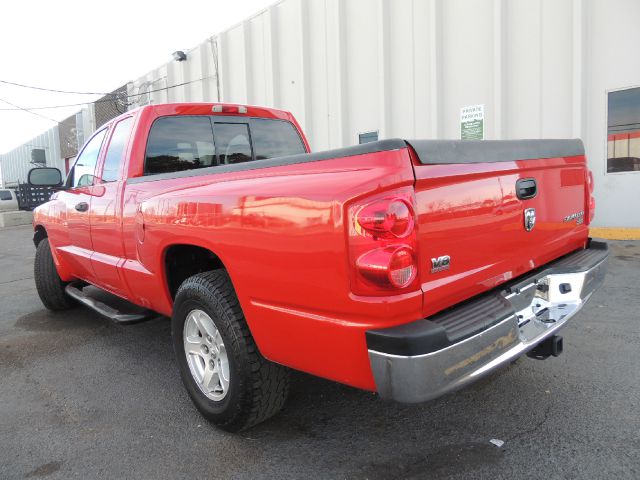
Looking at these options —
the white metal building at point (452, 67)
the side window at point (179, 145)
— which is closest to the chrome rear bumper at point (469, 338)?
the side window at point (179, 145)

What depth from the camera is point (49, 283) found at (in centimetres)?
505

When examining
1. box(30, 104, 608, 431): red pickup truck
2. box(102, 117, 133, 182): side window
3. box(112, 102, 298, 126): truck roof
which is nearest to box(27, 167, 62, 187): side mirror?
box(102, 117, 133, 182): side window

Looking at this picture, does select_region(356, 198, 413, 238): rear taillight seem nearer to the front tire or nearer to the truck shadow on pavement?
the front tire

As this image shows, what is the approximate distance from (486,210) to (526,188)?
1.39ft

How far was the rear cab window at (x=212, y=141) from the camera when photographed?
11.5ft

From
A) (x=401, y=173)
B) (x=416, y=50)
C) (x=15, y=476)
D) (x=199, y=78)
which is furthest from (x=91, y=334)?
(x=199, y=78)

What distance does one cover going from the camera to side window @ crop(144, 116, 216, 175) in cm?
348

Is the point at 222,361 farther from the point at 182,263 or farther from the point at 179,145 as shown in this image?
→ the point at 179,145

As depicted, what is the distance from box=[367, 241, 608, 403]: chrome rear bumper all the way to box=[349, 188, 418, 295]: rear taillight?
177 millimetres

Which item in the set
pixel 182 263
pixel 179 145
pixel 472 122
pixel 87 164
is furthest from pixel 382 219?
pixel 472 122

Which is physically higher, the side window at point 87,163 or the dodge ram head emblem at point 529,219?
the side window at point 87,163

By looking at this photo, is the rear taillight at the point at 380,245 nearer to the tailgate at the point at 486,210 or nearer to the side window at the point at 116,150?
the tailgate at the point at 486,210

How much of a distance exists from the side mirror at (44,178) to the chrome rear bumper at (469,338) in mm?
4332

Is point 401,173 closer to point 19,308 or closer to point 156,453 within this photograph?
point 156,453
